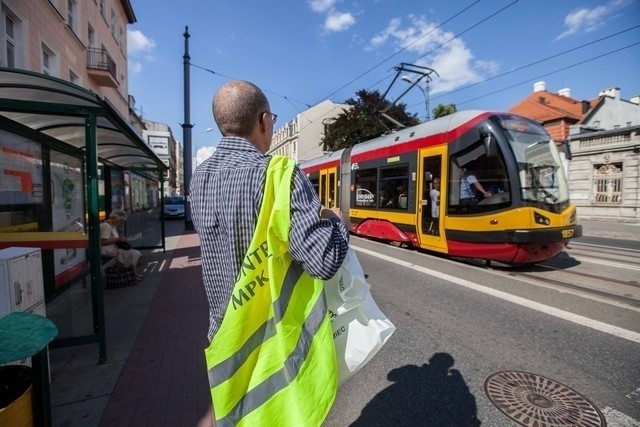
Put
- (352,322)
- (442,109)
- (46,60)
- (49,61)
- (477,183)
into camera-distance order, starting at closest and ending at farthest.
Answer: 1. (352,322)
2. (477,183)
3. (46,60)
4. (49,61)
5. (442,109)

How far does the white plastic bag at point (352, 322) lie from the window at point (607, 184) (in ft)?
75.5

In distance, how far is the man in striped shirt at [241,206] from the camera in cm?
117

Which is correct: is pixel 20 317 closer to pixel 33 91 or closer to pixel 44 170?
pixel 33 91

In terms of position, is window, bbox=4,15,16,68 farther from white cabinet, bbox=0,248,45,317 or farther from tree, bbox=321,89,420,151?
tree, bbox=321,89,420,151

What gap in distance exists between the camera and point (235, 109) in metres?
1.39

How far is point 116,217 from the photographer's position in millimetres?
6555

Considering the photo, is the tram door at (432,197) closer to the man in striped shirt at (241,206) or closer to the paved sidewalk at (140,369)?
the paved sidewalk at (140,369)

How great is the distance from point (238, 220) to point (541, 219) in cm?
638

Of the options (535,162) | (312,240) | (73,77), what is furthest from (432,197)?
(73,77)

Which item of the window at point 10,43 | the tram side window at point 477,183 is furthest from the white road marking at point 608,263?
the window at point 10,43

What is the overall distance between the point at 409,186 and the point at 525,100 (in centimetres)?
3469

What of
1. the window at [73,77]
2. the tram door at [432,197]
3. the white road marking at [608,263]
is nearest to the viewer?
the white road marking at [608,263]

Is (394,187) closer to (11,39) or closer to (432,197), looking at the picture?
(432,197)

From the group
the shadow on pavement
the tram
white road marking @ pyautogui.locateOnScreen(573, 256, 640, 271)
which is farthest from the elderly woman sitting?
white road marking @ pyautogui.locateOnScreen(573, 256, 640, 271)
